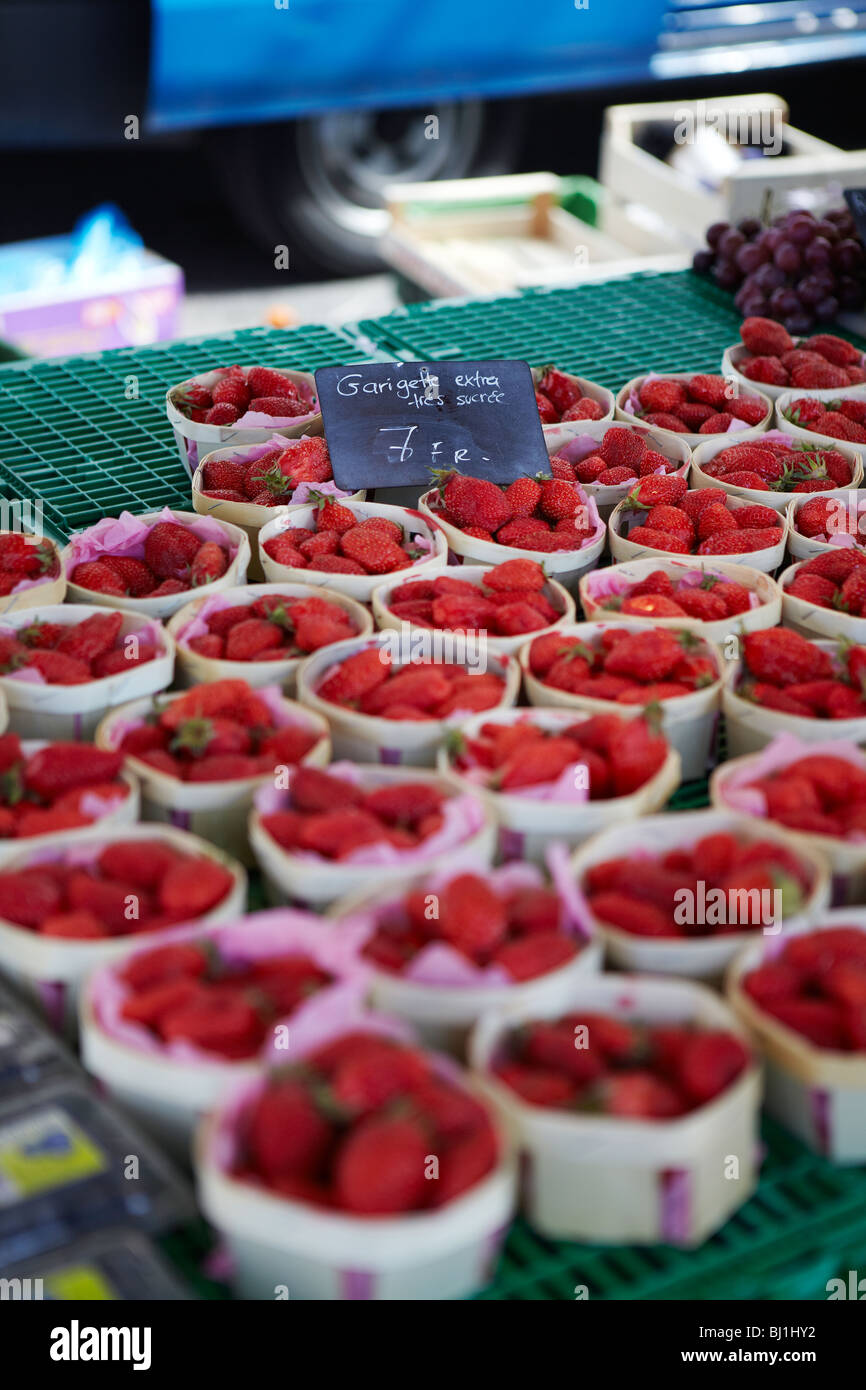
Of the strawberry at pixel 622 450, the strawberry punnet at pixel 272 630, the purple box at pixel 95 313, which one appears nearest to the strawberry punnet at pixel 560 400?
the strawberry at pixel 622 450

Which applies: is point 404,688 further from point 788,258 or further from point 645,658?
point 788,258

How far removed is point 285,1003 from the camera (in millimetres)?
1549

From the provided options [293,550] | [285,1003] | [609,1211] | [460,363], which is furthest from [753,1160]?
[460,363]

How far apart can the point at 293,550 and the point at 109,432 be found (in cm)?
85

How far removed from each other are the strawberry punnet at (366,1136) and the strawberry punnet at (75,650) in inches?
34.6

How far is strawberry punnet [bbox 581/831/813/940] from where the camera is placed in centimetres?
169

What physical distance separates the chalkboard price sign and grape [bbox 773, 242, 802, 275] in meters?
1.12

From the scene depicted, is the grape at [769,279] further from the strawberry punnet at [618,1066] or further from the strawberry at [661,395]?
the strawberry punnet at [618,1066]

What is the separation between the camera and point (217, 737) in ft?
6.56

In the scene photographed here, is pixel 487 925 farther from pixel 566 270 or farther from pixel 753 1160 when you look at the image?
pixel 566 270

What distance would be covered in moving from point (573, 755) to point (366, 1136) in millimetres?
705

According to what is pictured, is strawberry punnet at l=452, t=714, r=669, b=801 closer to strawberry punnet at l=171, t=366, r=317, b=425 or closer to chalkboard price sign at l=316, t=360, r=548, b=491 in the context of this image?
chalkboard price sign at l=316, t=360, r=548, b=491

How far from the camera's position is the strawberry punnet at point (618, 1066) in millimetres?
1454

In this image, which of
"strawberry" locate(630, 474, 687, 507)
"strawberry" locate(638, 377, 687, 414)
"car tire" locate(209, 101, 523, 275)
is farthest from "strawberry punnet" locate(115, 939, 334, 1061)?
"car tire" locate(209, 101, 523, 275)
